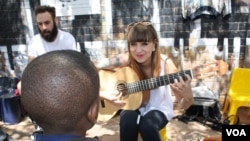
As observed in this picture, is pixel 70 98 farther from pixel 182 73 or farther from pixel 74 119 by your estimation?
pixel 182 73

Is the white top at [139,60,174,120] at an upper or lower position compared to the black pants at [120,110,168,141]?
upper

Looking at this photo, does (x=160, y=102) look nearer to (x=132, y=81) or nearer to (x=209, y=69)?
(x=132, y=81)

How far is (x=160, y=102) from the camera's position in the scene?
2523 mm

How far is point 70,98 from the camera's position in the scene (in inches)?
40.2

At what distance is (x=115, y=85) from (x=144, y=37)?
0.58 metres

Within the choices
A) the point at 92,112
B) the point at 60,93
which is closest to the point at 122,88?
the point at 92,112

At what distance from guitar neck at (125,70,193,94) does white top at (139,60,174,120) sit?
0.07 m

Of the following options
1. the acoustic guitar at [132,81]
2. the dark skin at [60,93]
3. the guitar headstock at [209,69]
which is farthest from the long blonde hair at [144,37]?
the dark skin at [60,93]

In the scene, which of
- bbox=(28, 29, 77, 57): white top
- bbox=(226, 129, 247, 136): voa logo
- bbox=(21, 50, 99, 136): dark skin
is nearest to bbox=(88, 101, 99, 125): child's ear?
bbox=(21, 50, 99, 136): dark skin

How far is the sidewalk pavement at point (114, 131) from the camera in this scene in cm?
362

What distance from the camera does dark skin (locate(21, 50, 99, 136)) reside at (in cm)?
102

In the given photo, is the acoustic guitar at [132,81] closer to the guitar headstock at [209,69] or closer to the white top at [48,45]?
the guitar headstock at [209,69]

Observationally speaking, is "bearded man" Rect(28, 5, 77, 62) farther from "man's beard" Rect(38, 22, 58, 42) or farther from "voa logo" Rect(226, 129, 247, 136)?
"voa logo" Rect(226, 129, 247, 136)

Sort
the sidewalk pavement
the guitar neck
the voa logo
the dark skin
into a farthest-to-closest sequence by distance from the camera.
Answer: the sidewalk pavement
the guitar neck
the voa logo
the dark skin
